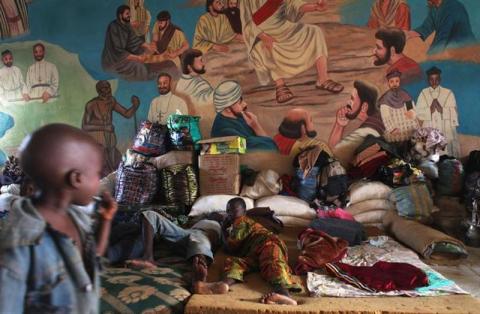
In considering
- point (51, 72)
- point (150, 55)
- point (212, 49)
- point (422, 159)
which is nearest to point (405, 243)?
Result: point (422, 159)

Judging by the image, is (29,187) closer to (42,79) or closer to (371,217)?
(371,217)

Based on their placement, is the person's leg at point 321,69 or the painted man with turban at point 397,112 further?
the person's leg at point 321,69

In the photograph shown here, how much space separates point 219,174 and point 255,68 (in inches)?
59.3

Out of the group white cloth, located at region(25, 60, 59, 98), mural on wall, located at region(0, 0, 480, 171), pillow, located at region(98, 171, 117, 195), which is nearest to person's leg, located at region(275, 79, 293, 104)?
mural on wall, located at region(0, 0, 480, 171)

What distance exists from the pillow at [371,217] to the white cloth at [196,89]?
7.84ft

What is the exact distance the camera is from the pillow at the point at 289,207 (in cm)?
430

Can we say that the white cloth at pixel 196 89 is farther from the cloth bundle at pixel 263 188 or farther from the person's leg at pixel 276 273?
the person's leg at pixel 276 273

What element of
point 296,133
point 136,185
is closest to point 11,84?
point 136,185

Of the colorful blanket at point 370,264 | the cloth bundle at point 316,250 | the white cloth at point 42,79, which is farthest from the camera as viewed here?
the white cloth at point 42,79

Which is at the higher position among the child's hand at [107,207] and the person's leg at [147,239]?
the child's hand at [107,207]

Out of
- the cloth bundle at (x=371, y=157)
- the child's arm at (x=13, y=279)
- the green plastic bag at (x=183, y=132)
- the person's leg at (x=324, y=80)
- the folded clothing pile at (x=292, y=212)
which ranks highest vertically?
the person's leg at (x=324, y=80)

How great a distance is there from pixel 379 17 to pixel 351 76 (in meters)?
0.79

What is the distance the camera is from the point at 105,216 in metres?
1.26

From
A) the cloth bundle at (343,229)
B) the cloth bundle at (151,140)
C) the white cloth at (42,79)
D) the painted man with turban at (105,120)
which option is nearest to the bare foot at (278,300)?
the cloth bundle at (343,229)
